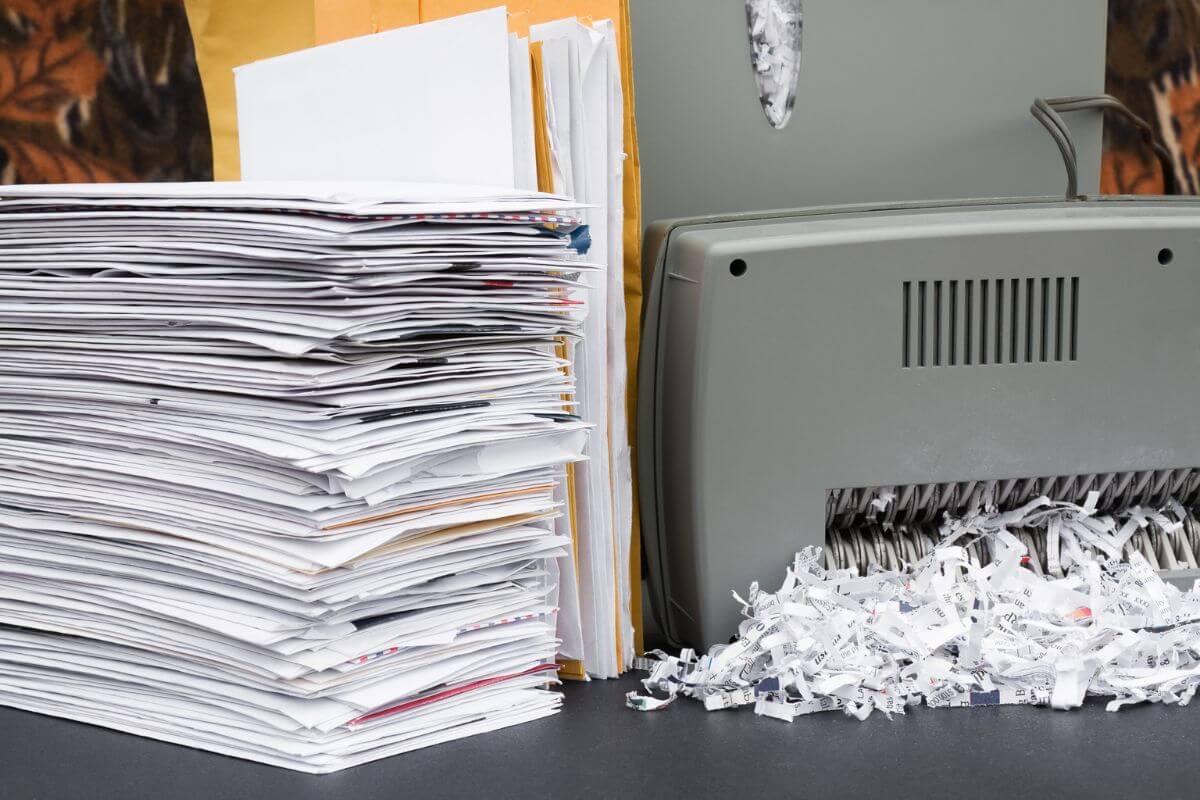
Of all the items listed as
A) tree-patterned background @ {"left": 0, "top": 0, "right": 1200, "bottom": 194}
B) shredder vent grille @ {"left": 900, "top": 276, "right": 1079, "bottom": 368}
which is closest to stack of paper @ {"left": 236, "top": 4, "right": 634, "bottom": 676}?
shredder vent grille @ {"left": 900, "top": 276, "right": 1079, "bottom": 368}

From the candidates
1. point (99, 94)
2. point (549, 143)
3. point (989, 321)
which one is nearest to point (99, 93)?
point (99, 94)

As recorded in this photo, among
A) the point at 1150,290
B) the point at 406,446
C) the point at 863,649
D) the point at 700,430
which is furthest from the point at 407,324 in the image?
the point at 1150,290

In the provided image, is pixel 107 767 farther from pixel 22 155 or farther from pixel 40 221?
pixel 22 155

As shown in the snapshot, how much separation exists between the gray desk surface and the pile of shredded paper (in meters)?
0.01

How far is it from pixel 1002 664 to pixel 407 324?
0.38 meters

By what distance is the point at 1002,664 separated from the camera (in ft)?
2.22

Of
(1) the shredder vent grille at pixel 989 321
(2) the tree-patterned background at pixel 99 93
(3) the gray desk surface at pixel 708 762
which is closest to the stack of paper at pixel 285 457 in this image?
(3) the gray desk surface at pixel 708 762

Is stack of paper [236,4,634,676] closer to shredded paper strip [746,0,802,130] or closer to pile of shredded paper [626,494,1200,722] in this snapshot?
pile of shredded paper [626,494,1200,722]

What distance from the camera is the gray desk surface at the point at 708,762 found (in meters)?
0.58

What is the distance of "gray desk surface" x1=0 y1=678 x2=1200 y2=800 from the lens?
1.90 ft

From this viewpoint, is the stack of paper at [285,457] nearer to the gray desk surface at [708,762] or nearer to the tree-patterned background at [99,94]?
the gray desk surface at [708,762]

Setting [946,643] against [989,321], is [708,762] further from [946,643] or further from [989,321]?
[989,321]

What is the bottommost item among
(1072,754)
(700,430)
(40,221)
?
(1072,754)

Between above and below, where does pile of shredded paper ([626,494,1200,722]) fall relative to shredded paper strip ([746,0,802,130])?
below
